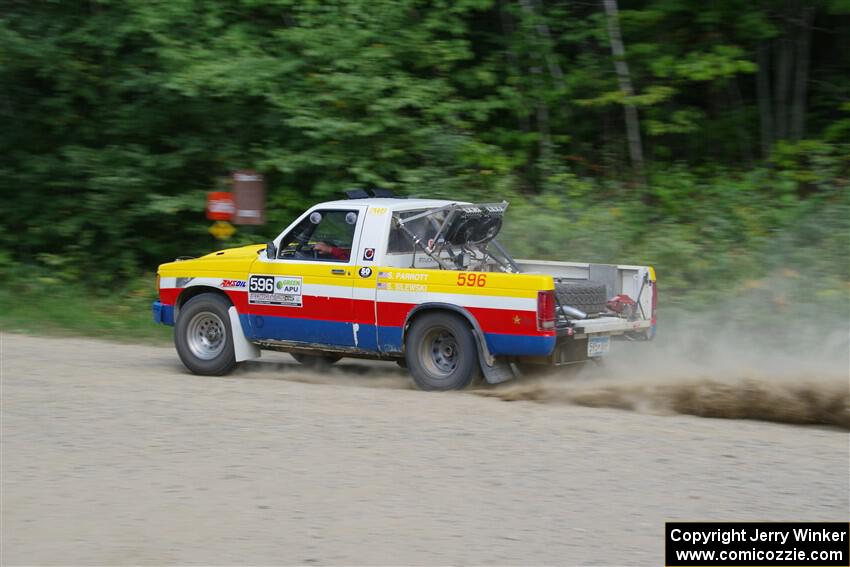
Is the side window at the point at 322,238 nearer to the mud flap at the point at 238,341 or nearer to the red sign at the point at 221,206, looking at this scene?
the mud flap at the point at 238,341

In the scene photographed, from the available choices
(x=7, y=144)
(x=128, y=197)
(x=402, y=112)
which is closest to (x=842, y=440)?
(x=402, y=112)

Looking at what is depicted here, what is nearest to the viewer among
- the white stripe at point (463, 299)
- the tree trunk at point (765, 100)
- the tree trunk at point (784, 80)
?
the white stripe at point (463, 299)

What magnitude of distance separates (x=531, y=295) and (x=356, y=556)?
4460 mm

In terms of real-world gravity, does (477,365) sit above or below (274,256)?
below

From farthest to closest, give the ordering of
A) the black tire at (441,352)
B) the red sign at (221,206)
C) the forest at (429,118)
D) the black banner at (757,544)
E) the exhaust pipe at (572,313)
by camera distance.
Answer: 1. the forest at (429,118)
2. the red sign at (221,206)
3. the exhaust pipe at (572,313)
4. the black tire at (441,352)
5. the black banner at (757,544)

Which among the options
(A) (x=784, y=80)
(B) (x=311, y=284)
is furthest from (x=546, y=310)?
(A) (x=784, y=80)

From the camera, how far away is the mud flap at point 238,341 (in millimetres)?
11141

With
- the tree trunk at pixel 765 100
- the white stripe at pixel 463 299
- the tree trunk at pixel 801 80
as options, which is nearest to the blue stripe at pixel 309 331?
the white stripe at pixel 463 299

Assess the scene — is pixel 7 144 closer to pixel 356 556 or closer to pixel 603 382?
pixel 603 382

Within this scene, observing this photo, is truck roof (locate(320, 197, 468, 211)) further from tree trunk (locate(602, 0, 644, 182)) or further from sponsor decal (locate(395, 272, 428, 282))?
tree trunk (locate(602, 0, 644, 182))

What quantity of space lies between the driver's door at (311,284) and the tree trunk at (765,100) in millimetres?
9545

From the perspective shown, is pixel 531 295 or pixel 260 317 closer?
pixel 531 295

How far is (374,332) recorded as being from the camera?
10.4 meters

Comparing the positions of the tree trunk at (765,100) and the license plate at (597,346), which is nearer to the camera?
the license plate at (597,346)
